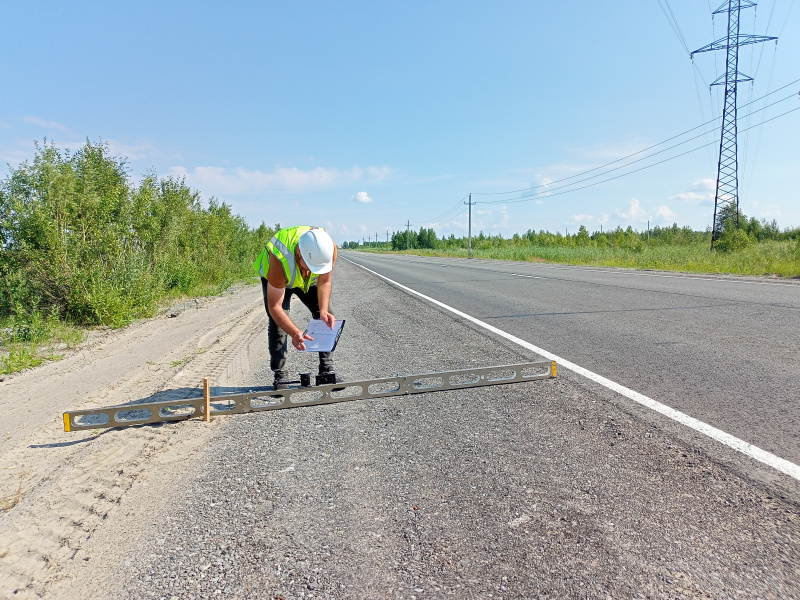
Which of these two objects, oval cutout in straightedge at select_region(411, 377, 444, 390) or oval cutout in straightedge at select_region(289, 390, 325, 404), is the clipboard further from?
oval cutout in straightedge at select_region(411, 377, 444, 390)

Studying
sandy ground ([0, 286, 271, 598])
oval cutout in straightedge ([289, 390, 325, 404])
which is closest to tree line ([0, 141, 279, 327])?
sandy ground ([0, 286, 271, 598])

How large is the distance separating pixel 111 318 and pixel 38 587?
839 centimetres

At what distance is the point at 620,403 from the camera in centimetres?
347

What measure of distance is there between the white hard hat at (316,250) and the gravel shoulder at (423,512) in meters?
1.18

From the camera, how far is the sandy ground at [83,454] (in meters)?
2.06

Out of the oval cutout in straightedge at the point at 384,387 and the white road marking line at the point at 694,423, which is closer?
the white road marking line at the point at 694,423

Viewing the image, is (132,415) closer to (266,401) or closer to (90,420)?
(90,420)

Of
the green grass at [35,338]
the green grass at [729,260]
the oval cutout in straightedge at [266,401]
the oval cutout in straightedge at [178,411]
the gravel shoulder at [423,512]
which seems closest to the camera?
the gravel shoulder at [423,512]

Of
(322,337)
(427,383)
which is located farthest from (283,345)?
(427,383)

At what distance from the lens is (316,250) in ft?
12.0

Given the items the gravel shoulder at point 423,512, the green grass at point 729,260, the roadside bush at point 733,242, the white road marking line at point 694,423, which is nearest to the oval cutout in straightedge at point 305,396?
the gravel shoulder at point 423,512

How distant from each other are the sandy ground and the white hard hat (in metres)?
1.45

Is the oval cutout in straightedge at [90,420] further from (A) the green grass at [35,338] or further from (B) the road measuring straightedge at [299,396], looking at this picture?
(A) the green grass at [35,338]

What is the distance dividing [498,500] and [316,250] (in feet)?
7.40
